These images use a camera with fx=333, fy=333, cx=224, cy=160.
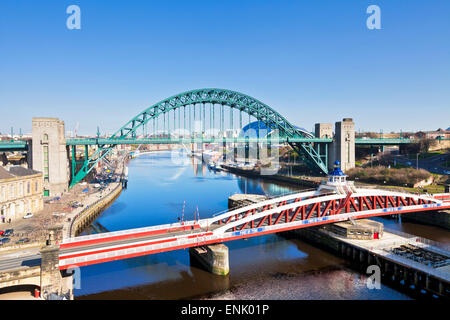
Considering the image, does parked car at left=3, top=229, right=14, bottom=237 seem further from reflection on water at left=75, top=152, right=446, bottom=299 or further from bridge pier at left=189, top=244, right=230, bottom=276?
bridge pier at left=189, top=244, right=230, bottom=276

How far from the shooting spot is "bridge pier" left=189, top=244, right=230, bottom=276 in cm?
2195

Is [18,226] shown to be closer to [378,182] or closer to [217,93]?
[217,93]

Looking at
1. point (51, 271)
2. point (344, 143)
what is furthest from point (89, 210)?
point (344, 143)

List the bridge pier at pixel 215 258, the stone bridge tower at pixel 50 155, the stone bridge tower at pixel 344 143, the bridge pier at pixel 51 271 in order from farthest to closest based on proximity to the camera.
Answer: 1. the stone bridge tower at pixel 344 143
2. the stone bridge tower at pixel 50 155
3. the bridge pier at pixel 215 258
4. the bridge pier at pixel 51 271

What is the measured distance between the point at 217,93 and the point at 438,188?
39.9 m

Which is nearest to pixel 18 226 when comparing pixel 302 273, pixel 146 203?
pixel 146 203

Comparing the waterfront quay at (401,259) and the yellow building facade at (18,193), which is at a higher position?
the yellow building facade at (18,193)

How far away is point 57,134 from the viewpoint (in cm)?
4603

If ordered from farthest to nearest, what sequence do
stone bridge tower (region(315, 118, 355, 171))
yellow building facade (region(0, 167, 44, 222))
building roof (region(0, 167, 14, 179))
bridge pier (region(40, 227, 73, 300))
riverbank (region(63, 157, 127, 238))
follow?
stone bridge tower (region(315, 118, 355, 171))
building roof (region(0, 167, 14, 179))
yellow building facade (region(0, 167, 44, 222))
riverbank (region(63, 157, 127, 238))
bridge pier (region(40, 227, 73, 300))

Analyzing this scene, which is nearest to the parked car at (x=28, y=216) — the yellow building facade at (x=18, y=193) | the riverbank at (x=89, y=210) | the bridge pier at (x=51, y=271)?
the yellow building facade at (x=18, y=193)

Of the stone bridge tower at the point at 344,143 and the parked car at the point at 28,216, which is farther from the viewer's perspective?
the stone bridge tower at the point at 344,143

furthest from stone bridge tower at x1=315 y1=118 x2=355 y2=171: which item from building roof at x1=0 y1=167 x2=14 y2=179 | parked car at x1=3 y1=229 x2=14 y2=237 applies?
parked car at x1=3 y1=229 x2=14 y2=237

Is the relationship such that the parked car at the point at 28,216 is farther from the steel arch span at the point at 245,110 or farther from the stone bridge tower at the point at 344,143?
the stone bridge tower at the point at 344,143

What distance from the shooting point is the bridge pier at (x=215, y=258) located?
2195cm
